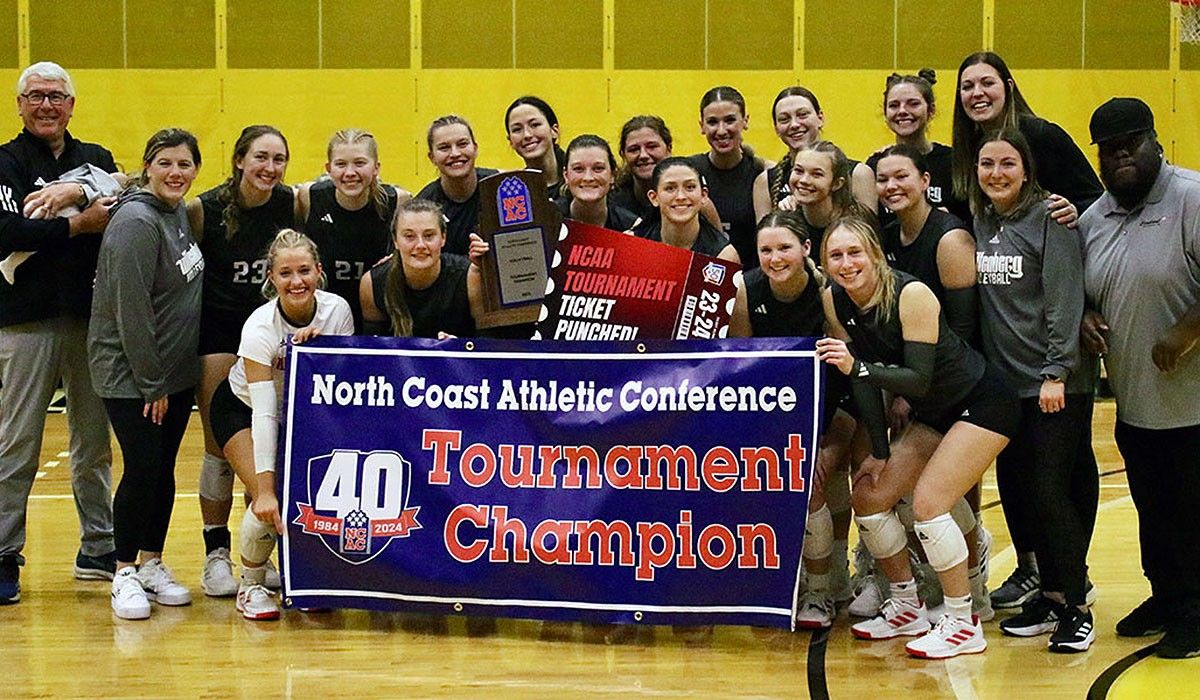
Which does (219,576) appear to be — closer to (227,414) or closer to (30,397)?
(227,414)

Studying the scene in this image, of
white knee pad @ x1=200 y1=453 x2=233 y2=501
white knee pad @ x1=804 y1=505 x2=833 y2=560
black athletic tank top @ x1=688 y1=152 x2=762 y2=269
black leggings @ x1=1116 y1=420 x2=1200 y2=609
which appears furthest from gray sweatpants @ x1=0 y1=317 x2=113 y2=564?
black leggings @ x1=1116 y1=420 x2=1200 y2=609

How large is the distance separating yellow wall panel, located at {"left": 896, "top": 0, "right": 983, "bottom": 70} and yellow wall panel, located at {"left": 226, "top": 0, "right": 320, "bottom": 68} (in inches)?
206

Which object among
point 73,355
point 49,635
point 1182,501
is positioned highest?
point 73,355

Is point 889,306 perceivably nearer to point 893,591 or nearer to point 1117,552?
point 893,591

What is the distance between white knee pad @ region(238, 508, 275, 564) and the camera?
521 centimetres

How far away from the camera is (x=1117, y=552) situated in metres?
6.44

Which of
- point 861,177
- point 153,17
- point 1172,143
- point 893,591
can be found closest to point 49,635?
point 893,591

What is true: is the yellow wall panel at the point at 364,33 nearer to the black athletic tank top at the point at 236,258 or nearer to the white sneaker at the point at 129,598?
the black athletic tank top at the point at 236,258

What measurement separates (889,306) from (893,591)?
1071 mm

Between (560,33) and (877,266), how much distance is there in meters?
8.39

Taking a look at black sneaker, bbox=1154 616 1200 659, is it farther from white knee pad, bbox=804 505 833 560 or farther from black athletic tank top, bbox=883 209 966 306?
black athletic tank top, bbox=883 209 966 306

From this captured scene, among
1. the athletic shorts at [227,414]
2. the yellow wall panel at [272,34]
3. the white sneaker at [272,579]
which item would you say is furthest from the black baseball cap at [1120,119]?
the yellow wall panel at [272,34]

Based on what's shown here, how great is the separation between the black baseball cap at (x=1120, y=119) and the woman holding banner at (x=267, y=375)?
2.74 m

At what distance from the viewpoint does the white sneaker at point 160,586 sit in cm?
543
